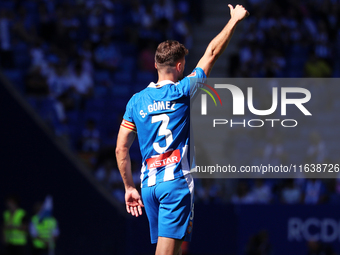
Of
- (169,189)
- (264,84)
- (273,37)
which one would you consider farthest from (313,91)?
(169,189)

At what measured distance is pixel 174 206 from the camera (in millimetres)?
4328

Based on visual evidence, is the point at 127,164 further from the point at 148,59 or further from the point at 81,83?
the point at 148,59

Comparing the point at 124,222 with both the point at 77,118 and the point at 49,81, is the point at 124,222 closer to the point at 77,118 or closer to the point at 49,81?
the point at 77,118

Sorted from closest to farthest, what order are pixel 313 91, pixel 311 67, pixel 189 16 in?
pixel 313 91, pixel 311 67, pixel 189 16

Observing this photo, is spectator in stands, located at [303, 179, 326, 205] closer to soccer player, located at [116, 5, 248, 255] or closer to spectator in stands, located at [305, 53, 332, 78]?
spectator in stands, located at [305, 53, 332, 78]

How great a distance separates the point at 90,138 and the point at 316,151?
5256mm

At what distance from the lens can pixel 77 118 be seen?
1417cm

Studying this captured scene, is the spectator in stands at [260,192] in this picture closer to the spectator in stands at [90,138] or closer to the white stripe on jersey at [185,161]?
the spectator in stands at [90,138]

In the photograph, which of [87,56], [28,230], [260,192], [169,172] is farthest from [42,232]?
[169,172]

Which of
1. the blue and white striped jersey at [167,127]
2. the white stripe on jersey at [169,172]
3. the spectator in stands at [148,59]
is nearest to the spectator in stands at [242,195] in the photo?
the spectator in stands at [148,59]

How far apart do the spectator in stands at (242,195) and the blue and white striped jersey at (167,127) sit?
25.7 ft

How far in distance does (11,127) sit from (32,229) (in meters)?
2.36

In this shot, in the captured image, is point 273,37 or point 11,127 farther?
point 273,37

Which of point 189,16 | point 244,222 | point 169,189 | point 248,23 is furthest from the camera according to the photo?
point 189,16
